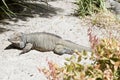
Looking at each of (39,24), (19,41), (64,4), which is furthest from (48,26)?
(64,4)

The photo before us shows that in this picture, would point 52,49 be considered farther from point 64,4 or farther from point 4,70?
point 64,4

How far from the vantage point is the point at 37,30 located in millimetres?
7293

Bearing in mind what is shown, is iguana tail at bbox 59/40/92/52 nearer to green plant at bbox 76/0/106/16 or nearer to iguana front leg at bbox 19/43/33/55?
iguana front leg at bbox 19/43/33/55

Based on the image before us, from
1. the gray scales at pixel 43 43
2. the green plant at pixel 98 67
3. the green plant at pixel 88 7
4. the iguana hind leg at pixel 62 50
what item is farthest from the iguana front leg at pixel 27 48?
the green plant at pixel 98 67

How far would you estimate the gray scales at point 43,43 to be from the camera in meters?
6.23

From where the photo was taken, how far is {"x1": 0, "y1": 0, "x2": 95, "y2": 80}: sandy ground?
5.40 metres

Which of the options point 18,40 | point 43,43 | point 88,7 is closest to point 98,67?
point 43,43

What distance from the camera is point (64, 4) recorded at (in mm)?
9305

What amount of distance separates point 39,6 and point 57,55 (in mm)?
2889

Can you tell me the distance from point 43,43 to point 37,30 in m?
1.03

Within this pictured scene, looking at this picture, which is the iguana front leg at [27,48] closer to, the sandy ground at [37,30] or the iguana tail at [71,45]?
the sandy ground at [37,30]

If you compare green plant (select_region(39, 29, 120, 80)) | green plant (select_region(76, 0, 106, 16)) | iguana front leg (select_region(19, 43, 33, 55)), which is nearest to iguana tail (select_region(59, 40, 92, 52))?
iguana front leg (select_region(19, 43, 33, 55))

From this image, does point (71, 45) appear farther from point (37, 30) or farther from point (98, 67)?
point (98, 67)

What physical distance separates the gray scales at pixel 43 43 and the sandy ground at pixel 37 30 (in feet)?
0.30
